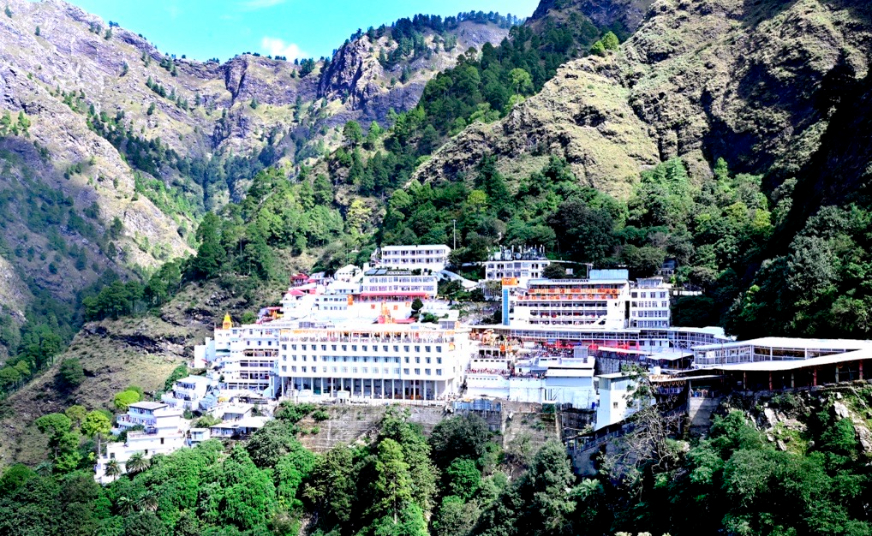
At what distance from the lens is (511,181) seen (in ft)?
284

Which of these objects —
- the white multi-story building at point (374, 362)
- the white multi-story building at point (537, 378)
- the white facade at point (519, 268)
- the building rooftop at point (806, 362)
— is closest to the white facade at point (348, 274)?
the white facade at point (519, 268)

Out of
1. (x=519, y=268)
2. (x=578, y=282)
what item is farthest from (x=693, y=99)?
(x=578, y=282)

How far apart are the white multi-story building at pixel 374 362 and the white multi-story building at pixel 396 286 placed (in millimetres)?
11420

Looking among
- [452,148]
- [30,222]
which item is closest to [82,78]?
[30,222]

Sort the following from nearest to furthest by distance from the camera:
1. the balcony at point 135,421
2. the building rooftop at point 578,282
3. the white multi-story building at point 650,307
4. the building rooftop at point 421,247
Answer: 1. the balcony at point 135,421
2. the white multi-story building at point 650,307
3. the building rooftop at point 578,282
4. the building rooftop at point 421,247

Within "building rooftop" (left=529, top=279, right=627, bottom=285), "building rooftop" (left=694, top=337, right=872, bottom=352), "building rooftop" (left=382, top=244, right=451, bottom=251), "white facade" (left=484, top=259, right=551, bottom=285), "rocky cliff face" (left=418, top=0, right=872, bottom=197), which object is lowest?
"building rooftop" (left=694, top=337, right=872, bottom=352)

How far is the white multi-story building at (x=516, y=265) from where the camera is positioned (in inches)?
2677

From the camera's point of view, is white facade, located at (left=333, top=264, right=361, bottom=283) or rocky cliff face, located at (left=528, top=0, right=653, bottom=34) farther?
rocky cliff face, located at (left=528, top=0, right=653, bottom=34)

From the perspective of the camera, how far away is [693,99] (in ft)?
301

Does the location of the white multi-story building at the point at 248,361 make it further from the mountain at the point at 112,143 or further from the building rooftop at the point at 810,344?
the mountain at the point at 112,143

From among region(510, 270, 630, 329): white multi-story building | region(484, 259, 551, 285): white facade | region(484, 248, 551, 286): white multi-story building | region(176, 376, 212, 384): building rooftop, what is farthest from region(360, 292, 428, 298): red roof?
region(176, 376, 212, 384): building rooftop

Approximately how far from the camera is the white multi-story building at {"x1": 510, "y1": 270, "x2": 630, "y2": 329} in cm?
5991

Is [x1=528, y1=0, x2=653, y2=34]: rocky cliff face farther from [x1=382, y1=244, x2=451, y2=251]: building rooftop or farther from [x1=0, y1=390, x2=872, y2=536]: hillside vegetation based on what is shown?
[x1=0, y1=390, x2=872, y2=536]: hillside vegetation

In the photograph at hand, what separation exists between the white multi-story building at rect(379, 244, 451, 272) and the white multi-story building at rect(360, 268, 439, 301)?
13.1ft
